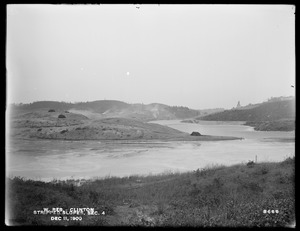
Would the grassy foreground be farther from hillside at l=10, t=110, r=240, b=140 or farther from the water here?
hillside at l=10, t=110, r=240, b=140

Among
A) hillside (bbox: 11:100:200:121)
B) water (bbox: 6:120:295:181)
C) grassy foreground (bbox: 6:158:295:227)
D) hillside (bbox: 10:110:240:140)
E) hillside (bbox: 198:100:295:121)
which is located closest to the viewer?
grassy foreground (bbox: 6:158:295:227)

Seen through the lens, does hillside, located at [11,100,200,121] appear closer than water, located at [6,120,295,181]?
No

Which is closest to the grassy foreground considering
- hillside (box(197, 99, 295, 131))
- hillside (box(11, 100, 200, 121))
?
hillside (box(197, 99, 295, 131))

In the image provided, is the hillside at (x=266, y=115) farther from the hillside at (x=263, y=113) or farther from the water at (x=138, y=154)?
the water at (x=138, y=154)

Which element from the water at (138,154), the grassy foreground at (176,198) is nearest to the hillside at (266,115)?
the water at (138,154)

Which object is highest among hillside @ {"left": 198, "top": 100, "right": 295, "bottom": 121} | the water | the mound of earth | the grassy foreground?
hillside @ {"left": 198, "top": 100, "right": 295, "bottom": 121}

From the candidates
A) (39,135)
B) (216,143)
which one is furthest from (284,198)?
(39,135)

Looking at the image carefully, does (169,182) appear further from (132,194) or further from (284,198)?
(284,198)
